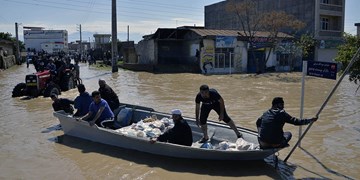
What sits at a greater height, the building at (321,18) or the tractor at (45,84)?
the building at (321,18)

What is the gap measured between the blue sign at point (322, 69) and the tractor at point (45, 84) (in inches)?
440

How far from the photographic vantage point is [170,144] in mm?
7137

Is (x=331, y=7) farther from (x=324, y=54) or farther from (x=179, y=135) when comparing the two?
(x=179, y=135)

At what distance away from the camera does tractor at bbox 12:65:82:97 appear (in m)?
16.4

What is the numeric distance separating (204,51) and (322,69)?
2419 cm

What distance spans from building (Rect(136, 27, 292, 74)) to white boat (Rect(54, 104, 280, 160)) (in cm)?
2233

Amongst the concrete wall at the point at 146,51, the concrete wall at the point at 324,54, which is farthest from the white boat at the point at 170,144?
the concrete wall at the point at 324,54

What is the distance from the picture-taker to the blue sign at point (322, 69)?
24.7 ft

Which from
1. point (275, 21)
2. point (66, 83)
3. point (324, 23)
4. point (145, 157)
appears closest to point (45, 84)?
point (66, 83)

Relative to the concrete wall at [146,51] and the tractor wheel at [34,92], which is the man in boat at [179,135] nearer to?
the tractor wheel at [34,92]

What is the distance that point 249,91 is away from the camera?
2009 centimetres

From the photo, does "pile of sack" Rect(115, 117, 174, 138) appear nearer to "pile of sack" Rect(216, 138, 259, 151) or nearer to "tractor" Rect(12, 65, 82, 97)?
"pile of sack" Rect(216, 138, 259, 151)

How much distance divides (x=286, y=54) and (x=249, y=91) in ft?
59.1

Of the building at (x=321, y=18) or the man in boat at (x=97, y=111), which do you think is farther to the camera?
the building at (x=321, y=18)
